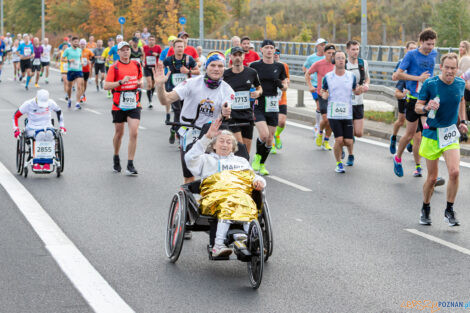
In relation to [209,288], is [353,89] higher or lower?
higher

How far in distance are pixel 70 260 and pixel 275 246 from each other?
6.66 feet

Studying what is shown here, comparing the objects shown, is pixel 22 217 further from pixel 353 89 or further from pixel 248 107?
pixel 353 89

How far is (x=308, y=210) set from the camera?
10469 mm

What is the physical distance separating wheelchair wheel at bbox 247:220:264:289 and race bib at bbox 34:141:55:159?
6.27 metres

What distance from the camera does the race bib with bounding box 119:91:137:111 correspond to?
12992 mm

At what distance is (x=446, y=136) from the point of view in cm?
946

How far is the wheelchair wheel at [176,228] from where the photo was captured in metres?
7.48

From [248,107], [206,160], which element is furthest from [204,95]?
[248,107]

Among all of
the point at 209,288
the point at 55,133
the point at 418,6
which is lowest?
the point at 209,288

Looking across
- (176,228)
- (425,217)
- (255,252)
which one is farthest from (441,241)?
(176,228)

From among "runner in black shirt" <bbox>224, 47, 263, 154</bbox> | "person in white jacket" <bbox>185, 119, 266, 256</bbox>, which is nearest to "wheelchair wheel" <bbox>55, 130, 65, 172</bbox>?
"runner in black shirt" <bbox>224, 47, 263, 154</bbox>

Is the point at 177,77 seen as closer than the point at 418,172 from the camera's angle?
No

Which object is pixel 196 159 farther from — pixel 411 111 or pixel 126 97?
pixel 411 111

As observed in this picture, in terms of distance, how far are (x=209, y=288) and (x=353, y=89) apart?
22.9 ft
